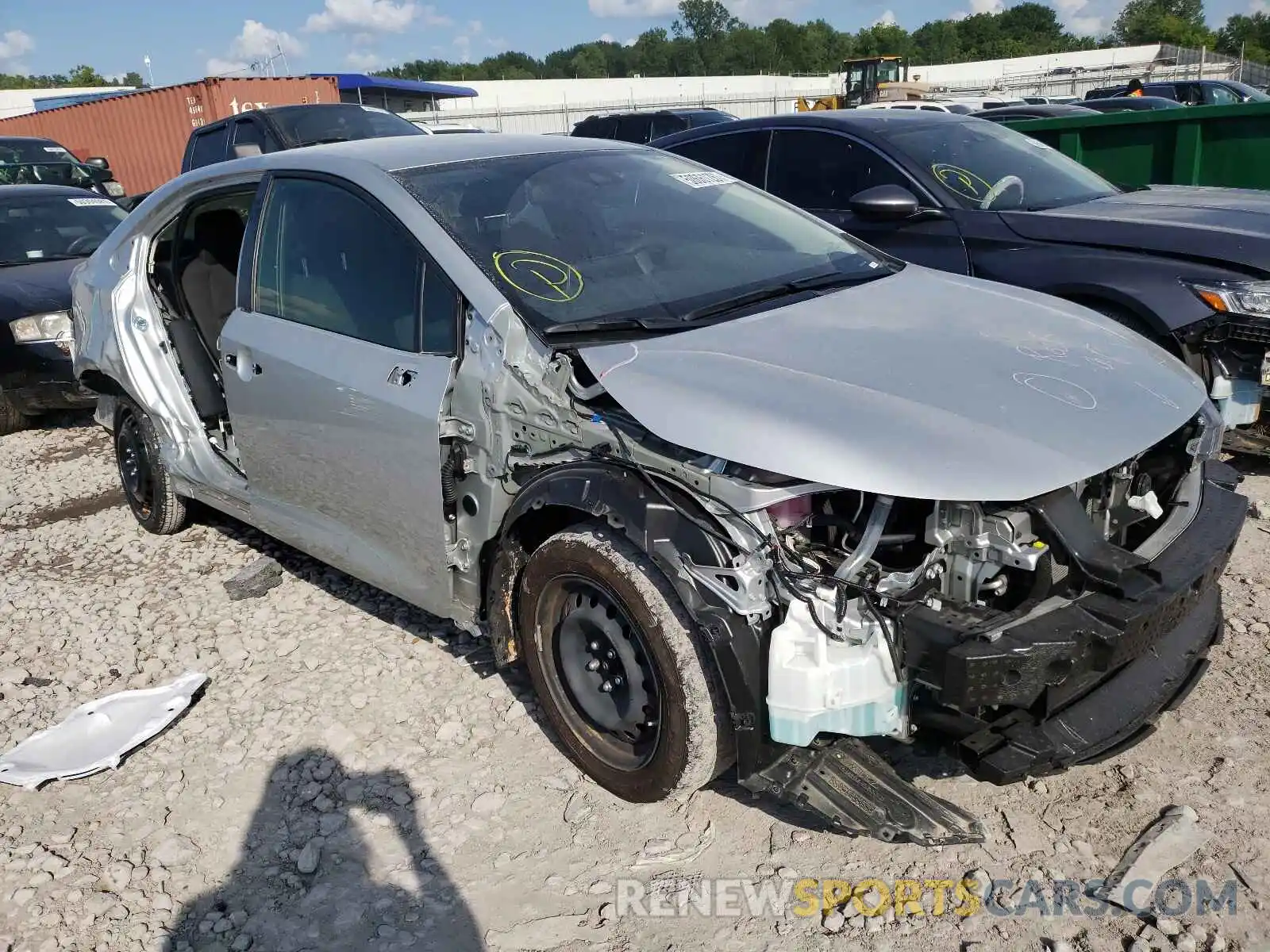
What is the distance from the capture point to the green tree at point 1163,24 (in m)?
76.6

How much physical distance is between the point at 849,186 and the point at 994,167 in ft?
2.68

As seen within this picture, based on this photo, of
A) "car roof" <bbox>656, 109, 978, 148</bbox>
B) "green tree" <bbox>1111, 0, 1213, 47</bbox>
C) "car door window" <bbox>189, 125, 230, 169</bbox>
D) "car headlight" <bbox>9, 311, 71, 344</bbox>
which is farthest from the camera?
"green tree" <bbox>1111, 0, 1213, 47</bbox>

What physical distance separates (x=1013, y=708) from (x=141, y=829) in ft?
8.18

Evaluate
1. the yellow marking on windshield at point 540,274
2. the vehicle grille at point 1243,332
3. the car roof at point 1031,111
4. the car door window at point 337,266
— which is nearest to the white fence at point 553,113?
the car roof at point 1031,111

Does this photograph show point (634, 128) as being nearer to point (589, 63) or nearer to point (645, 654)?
point (645, 654)

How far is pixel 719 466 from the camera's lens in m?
2.53

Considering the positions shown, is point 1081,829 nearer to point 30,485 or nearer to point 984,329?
point 984,329

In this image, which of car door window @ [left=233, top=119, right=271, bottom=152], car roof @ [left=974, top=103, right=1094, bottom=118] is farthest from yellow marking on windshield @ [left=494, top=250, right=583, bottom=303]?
car roof @ [left=974, top=103, right=1094, bottom=118]

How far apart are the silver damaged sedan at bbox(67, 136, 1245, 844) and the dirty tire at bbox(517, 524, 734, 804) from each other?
1 centimetres

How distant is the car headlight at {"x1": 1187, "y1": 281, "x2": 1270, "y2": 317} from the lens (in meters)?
4.48

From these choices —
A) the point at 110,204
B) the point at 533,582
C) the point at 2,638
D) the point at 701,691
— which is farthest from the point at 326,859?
the point at 110,204

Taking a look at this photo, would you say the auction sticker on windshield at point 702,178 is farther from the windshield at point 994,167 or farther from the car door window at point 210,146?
the car door window at point 210,146

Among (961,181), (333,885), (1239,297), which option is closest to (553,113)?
(961,181)

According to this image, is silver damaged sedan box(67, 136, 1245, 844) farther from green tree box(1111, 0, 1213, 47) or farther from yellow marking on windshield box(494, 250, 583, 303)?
green tree box(1111, 0, 1213, 47)
